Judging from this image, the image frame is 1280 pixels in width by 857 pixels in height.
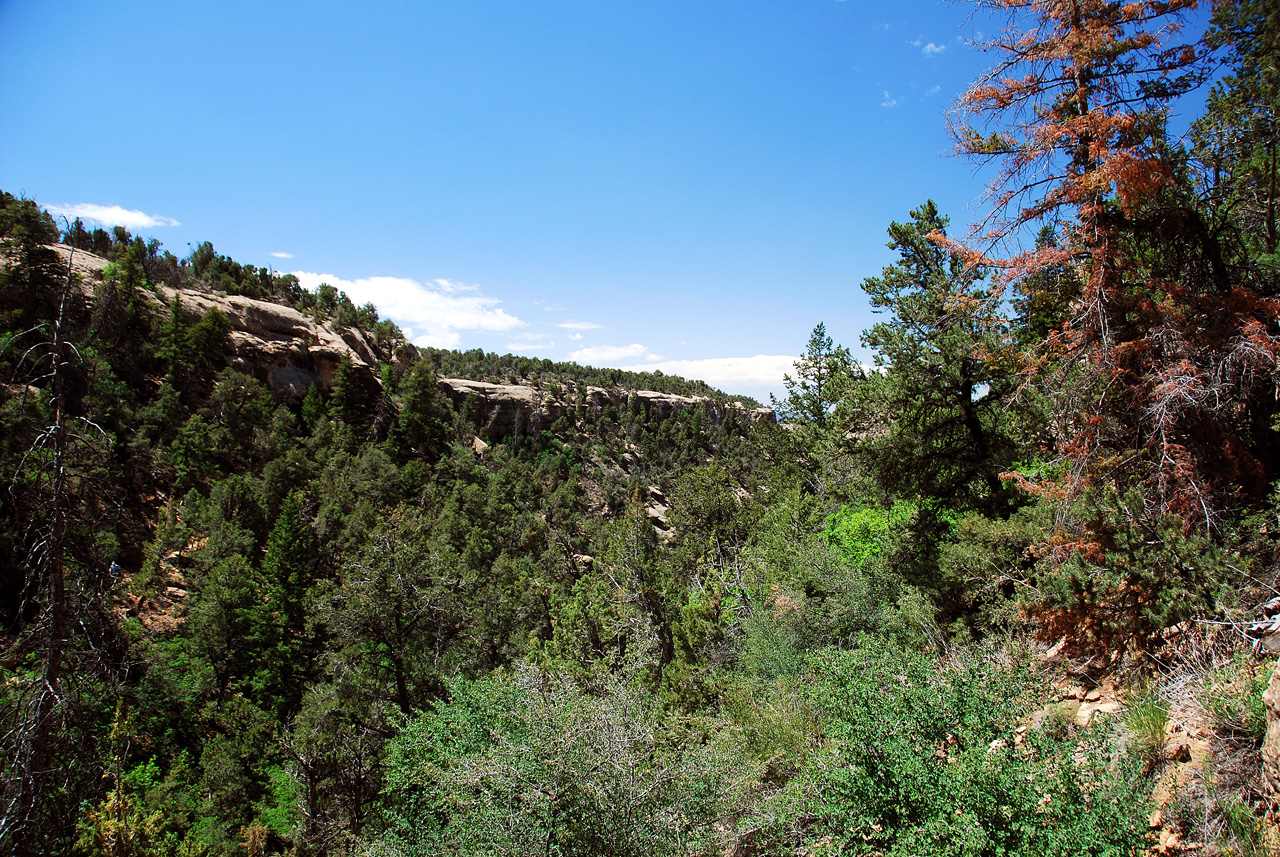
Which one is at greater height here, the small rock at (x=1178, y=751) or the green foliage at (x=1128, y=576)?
the green foliage at (x=1128, y=576)

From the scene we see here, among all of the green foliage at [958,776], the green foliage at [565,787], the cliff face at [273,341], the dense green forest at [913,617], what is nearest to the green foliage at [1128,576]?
the dense green forest at [913,617]

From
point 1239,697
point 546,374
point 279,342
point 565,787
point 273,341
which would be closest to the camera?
point 1239,697

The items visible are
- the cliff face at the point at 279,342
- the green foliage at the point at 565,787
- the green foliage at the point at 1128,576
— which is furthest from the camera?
the cliff face at the point at 279,342

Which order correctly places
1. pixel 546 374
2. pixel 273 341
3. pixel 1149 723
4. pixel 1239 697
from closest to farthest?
1. pixel 1239 697
2. pixel 1149 723
3. pixel 273 341
4. pixel 546 374

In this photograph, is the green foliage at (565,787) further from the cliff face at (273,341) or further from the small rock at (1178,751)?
the cliff face at (273,341)

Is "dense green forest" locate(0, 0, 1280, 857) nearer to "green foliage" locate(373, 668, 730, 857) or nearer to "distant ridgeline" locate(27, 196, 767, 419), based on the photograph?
"green foliage" locate(373, 668, 730, 857)

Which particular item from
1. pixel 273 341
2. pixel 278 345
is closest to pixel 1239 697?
pixel 278 345

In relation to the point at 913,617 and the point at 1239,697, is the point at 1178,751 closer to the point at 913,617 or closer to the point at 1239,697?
the point at 1239,697

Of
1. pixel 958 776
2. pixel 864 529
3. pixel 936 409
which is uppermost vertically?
pixel 936 409

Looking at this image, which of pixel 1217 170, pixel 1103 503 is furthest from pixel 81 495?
pixel 1217 170

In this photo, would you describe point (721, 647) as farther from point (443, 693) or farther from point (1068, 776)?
point (1068, 776)

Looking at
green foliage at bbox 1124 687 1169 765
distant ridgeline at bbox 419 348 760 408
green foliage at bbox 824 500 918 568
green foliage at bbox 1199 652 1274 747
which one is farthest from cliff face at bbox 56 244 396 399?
green foliage at bbox 1199 652 1274 747

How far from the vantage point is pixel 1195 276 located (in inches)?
275

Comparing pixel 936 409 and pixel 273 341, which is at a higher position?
pixel 273 341
